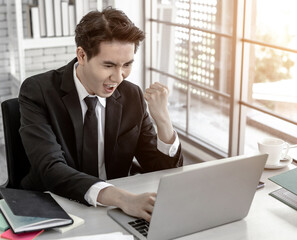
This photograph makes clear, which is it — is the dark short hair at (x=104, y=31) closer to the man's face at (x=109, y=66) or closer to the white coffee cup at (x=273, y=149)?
the man's face at (x=109, y=66)

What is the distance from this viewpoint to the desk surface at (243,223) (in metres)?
1.50

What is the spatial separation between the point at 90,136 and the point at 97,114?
0.35 feet

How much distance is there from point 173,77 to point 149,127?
2.17 metres

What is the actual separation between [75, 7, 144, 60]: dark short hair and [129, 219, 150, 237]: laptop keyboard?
684mm

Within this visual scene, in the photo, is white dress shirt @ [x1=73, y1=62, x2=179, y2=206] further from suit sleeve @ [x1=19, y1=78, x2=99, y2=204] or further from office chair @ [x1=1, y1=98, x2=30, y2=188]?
office chair @ [x1=1, y1=98, x2=30, y2=188]

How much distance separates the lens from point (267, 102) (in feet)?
14.2

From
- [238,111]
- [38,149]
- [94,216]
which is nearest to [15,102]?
[38,149]

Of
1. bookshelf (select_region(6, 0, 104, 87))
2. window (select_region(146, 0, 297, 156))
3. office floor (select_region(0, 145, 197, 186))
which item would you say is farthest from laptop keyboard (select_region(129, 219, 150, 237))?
bookshelf (select_region(6, 0, 104, 87))

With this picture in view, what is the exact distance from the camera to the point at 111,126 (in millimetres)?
2076

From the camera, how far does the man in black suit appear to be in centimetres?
186

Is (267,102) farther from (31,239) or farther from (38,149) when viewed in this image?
(31,239)

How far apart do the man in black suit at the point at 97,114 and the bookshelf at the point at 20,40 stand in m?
1.85

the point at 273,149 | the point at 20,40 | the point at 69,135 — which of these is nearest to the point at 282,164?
the point at 273,149

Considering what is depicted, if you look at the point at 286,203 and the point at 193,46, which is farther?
the point at 193,46
